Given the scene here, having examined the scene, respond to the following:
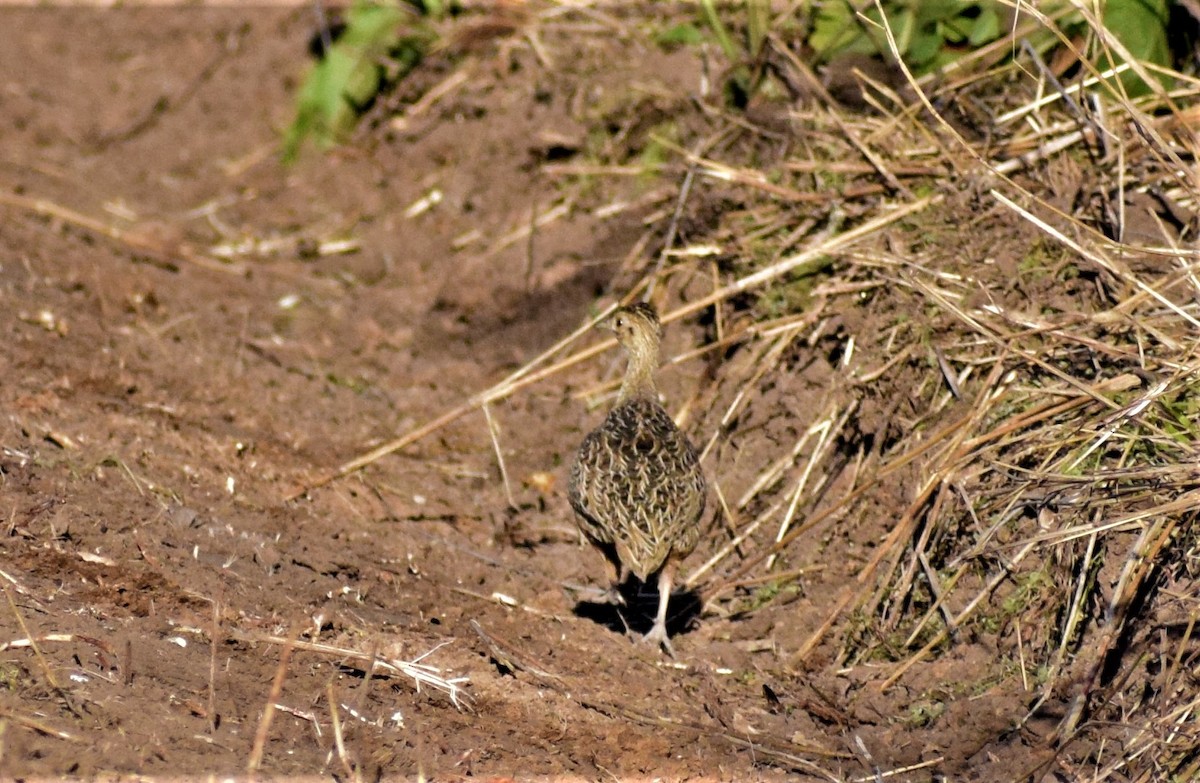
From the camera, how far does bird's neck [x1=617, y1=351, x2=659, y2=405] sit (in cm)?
739

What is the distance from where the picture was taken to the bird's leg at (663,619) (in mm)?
6469

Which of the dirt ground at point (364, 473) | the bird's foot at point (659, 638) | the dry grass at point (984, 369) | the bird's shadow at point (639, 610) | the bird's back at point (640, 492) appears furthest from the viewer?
the bird's shadow at point (639, 610)

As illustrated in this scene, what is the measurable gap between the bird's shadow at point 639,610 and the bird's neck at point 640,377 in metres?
0.99

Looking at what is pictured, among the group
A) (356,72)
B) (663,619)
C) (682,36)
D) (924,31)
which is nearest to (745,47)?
(682,36)

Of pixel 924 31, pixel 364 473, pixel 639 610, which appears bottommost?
pixel 639 610

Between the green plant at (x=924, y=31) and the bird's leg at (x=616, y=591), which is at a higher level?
the green plant at (x=924, y=31)

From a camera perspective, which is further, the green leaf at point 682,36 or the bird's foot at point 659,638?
the green leaf at point 682,36

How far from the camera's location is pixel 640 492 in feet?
20.8

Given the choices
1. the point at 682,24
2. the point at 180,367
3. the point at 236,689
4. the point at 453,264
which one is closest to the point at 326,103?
the point at 453,264

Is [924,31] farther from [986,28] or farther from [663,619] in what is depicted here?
[663,619]

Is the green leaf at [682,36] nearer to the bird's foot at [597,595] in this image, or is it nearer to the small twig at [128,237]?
the small twig at [128,237]

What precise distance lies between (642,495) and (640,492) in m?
0.02

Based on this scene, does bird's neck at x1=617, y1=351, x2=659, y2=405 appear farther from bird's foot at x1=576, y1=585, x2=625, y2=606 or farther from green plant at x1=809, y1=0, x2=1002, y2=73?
green plant at x1=809, y1=0, x2=1002, y2=73

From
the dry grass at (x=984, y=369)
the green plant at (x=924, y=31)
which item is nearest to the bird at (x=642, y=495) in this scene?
the dry grass at (x=984, y=369)
